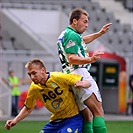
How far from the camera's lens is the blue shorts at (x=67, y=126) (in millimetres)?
7613

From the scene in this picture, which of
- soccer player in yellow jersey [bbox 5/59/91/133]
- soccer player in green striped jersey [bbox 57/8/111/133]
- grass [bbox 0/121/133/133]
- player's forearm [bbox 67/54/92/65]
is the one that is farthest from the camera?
grass [bbox 0/121/133/133]

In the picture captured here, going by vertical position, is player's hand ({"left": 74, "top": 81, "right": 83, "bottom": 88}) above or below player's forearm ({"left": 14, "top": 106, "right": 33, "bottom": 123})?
above

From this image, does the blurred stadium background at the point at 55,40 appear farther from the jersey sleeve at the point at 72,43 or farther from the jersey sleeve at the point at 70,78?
the jersey sleeve at the point at 70,78

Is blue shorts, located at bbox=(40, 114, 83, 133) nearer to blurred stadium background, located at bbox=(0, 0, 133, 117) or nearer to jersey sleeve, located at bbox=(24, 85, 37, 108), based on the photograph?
jersey sleeve, located at bbox=(24, 85, 37, 108)

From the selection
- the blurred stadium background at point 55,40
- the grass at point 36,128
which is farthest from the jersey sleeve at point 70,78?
the blurred stadium background at point 55,40

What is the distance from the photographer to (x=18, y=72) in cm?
2200

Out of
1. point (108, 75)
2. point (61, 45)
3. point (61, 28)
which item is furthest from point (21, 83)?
point (61, 45)

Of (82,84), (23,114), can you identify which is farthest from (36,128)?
(82,84)

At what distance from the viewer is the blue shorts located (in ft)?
25.0

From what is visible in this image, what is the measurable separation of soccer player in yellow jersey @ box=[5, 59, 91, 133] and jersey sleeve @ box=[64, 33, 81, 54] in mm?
438

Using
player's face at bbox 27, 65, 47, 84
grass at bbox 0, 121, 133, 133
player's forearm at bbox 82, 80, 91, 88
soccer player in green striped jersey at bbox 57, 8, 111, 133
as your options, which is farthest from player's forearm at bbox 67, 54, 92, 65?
grass at bbox 0, 121, 133, 133

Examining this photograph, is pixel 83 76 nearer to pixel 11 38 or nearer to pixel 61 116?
pixel 61 116

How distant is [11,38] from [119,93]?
533 cm

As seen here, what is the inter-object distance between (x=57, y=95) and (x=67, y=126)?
0.39 metres
